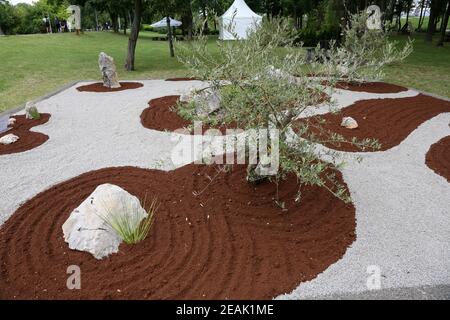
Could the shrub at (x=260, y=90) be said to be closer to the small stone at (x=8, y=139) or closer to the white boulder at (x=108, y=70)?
the small stone at (x=8, y=139)

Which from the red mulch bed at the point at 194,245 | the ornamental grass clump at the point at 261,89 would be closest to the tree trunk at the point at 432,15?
the ornamental grass clump at the point at 261,89

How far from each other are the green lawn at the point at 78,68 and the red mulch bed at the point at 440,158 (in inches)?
203

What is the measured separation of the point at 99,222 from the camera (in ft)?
13.1

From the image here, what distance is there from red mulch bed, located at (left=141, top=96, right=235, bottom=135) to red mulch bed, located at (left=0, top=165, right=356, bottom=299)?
2679mm

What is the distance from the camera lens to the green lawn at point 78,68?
12384 millimetres

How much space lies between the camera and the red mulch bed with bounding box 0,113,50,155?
22.6ft

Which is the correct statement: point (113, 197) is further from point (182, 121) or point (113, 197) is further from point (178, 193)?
point (182, 121)

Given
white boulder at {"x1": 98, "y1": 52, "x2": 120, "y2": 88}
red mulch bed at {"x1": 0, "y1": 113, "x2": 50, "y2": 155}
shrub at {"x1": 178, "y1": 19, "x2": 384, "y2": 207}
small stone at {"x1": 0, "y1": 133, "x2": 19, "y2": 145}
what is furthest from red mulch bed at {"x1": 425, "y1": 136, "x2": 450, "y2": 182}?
white boulder at {"x1": 98, "y1": 52, "x2": 120, "y2": 88}

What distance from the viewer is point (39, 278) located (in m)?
3.61

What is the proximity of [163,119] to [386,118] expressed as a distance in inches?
213

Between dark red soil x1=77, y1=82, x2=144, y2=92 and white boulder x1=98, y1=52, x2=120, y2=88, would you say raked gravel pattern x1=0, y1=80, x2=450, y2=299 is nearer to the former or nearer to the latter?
dark red soil x1=77, y1=82, x2=144, y2=92

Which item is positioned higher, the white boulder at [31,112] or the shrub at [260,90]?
the shrub at [260,90]

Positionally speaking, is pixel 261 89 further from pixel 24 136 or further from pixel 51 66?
pixel 51 66

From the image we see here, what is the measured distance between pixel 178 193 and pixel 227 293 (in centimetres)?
193
